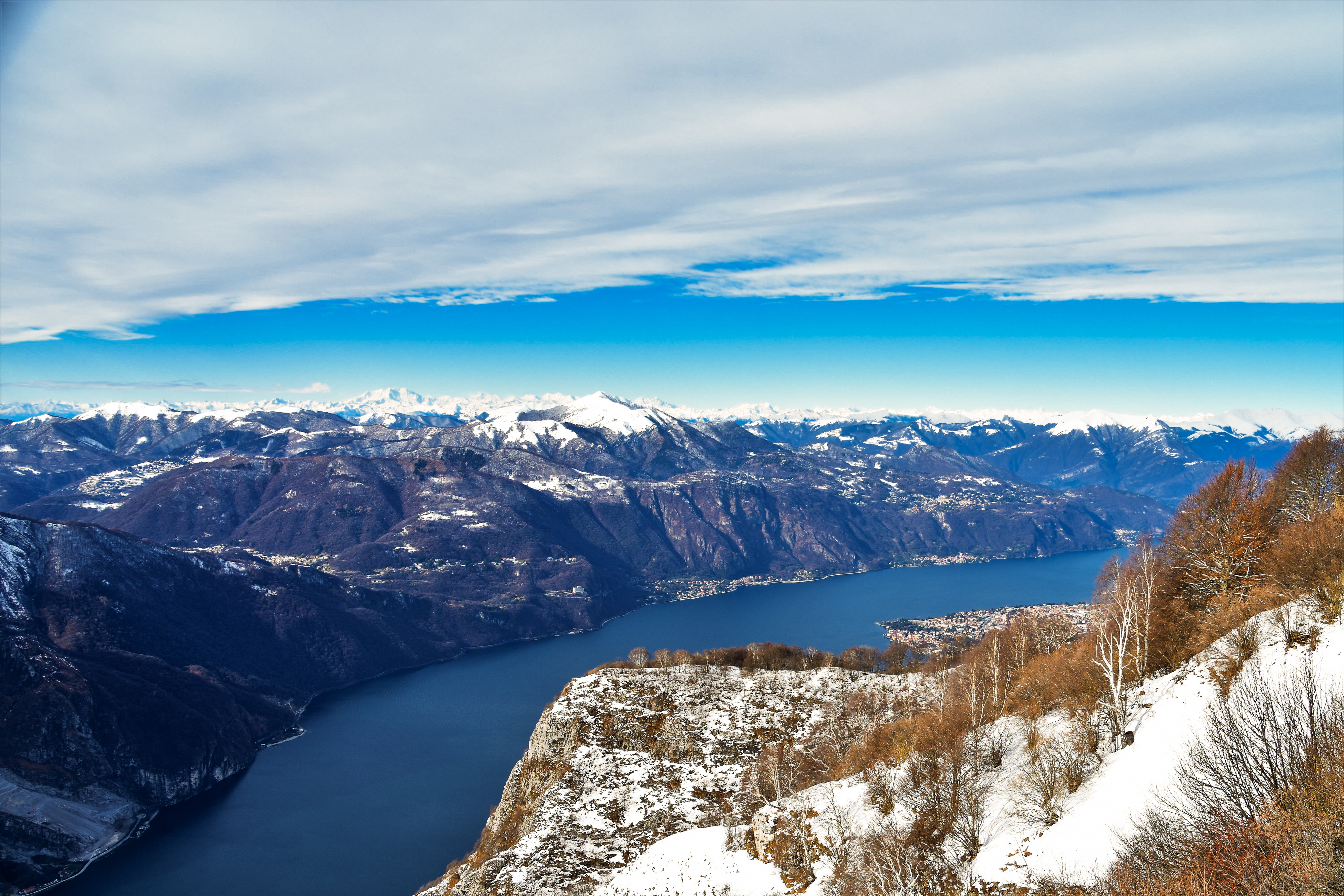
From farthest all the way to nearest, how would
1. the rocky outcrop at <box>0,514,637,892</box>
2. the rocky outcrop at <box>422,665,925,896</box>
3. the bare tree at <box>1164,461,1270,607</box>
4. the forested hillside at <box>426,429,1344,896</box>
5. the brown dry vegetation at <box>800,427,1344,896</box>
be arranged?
the rocky outcrop at <box>0,514,637,892</box> → the rocky outcrop at <box>422,665,925,896</box> → the bare tree at <box>1164,461,1270,607</box> → the forested hillside at <box>426,429,1344,896</box> → the brown dry vegetation at <box>800,427,1344,896</box>

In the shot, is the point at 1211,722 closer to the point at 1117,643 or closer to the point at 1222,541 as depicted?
the point at 1117,643

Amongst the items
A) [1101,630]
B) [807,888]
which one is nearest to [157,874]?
[807,888]

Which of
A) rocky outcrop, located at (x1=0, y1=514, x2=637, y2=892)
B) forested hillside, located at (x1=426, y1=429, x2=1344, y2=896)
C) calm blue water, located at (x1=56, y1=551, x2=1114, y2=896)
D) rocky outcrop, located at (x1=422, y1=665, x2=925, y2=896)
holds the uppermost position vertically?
forested hillside, located at (x1=426, y1=429, x2=1344, y2=896)

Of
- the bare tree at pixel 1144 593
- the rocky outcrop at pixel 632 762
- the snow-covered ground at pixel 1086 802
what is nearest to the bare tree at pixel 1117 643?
the bare tree at pixel 1144 593

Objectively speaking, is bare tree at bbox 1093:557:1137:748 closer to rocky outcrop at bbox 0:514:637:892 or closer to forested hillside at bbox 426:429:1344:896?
forested hillside at bbox 426:429:1344:896

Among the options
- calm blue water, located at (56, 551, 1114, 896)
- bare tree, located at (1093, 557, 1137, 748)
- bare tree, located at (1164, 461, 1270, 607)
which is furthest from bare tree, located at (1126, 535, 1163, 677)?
calm blue water, located at (56, 551, 1114, 896)

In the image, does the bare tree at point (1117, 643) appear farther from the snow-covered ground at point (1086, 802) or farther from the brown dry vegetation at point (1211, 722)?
the snow-covered ground at point (1086, 802)

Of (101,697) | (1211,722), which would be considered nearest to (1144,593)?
(1211,722)

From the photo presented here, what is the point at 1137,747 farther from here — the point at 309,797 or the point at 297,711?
the point at 297,711
